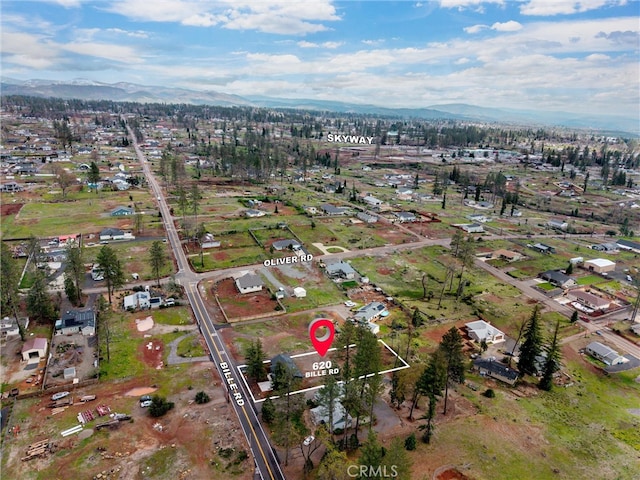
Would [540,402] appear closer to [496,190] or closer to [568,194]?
[496,190]

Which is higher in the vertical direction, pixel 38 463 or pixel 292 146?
pixel 292 146

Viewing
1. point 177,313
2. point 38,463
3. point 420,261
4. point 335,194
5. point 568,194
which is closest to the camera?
point 38,463

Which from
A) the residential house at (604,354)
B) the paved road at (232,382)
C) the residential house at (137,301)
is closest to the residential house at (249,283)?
the paved road at (232,382)

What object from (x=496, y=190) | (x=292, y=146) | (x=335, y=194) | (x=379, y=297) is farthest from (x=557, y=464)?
(x=292, y=146)

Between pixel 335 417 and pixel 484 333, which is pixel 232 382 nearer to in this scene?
pixel 335 417

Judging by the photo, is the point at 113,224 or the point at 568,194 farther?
the point at 568,194

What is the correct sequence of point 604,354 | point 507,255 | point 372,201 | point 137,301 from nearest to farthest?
point 604,354 → point 137,301 → point 507,255 → point 372,201

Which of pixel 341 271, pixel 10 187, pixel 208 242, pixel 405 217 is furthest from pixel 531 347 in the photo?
pixel 10 187
